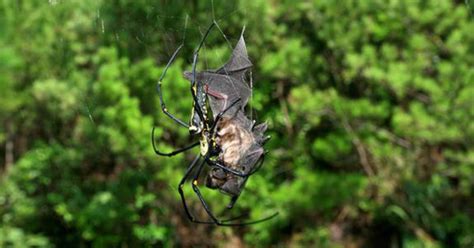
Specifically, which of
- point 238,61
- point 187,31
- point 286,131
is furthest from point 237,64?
point 286,131

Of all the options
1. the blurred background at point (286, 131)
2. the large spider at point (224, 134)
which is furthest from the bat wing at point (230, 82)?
the blurred background at point (286, 131)

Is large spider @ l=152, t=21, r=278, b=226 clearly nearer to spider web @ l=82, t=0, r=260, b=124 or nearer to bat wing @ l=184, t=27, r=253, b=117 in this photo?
bat wing @ l=184, t=27, r=253, b=117

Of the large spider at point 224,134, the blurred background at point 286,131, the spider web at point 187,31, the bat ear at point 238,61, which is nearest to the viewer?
the large spider at point 224,134

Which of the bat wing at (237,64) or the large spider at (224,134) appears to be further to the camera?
the bat wing at (237,64)

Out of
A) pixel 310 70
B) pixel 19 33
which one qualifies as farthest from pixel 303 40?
pixel 19 33

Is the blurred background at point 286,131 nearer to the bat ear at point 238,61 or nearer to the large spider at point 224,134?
the bat ear at point 238,61

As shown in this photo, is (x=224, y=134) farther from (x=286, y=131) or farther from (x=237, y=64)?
(x=286, y=131)

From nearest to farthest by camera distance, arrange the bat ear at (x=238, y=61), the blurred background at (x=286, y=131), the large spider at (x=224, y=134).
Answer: the large spider at (x=224, y=134) < the bat ear at (x=238, y=61) < the blurred background at (x=286, y=131)

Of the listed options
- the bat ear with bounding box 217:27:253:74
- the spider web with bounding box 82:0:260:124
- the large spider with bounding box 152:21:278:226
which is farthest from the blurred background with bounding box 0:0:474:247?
the large spider with bounding box 152:21:278:226

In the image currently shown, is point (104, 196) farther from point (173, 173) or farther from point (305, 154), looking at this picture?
point (305, 154)
